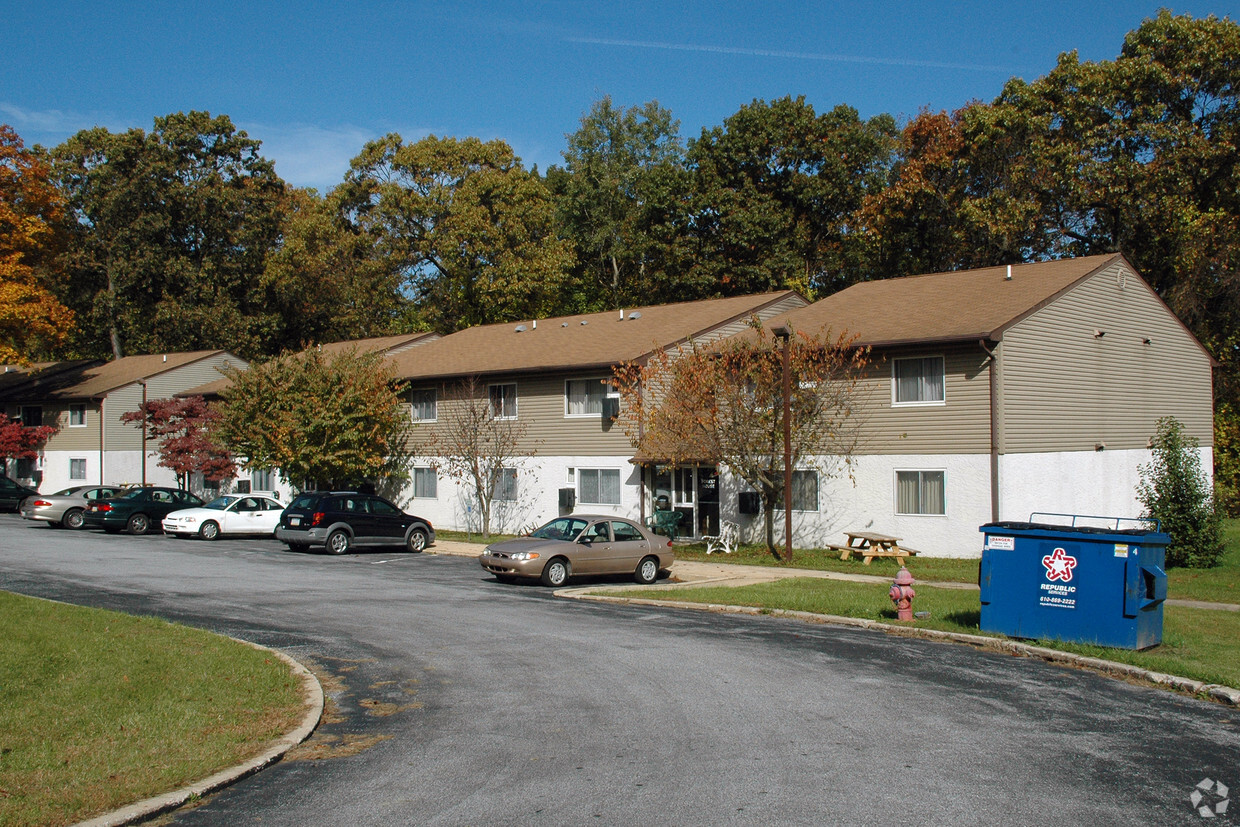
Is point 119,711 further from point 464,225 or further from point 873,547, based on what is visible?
point 464,225

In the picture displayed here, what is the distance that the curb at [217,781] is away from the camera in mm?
6512

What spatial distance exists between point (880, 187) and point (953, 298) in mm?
22385

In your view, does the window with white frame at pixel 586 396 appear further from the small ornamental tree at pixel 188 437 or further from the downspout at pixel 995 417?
the small ornamental tree at pixel 188 437

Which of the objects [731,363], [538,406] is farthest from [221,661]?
[538,406]

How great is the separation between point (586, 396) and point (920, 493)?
34.1ft

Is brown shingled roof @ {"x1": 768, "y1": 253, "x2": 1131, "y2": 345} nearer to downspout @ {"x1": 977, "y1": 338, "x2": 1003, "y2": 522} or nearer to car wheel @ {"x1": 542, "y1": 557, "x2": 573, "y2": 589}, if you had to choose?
downspout @ {"x1": 977, "y1": 338, "x2": 1003, "y2": 522}

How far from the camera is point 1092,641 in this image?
512 inches

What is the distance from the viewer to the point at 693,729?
892cm

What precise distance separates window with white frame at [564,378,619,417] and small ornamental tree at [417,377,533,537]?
194 centimetres

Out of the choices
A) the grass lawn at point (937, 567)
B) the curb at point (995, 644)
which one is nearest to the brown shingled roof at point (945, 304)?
the grass lawn at point (937, 567)

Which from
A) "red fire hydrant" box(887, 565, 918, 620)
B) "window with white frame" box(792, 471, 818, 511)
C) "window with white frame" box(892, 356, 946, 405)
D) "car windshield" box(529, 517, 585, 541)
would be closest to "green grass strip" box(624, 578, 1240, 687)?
"red fire hydrant" box(887, 565, 918, 620)

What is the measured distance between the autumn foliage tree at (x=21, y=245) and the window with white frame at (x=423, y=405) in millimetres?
17309

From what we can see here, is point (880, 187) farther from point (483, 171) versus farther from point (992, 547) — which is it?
point (992, 547)

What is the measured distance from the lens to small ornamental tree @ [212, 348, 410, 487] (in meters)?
32.6
